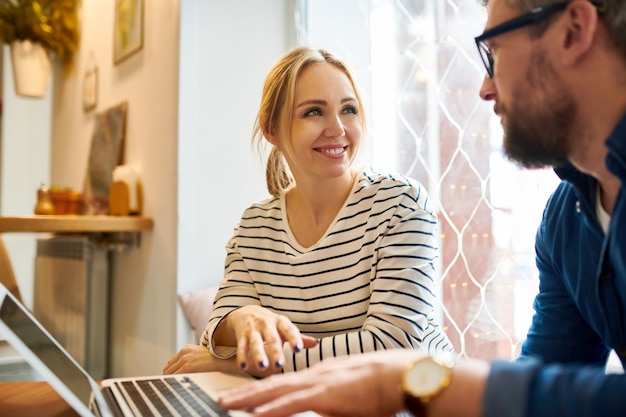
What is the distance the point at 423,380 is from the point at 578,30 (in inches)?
17.5

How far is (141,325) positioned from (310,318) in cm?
120

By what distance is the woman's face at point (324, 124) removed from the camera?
1.28 metres

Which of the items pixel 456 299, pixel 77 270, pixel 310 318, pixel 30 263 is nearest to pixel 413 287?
pixel 310 318

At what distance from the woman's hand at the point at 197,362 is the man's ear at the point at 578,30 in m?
0.74

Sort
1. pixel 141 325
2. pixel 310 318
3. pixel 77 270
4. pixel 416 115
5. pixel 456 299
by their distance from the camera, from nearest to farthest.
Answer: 1. pixel 310 318
2. pixel 456 299
3. pixel 416 115
4. pixel 141 325
5. pixel 77 270

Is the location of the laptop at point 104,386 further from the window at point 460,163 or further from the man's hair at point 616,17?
the window at point 460,163

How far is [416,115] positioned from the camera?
162cm

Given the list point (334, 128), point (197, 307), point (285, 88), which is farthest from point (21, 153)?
point (334, 128)

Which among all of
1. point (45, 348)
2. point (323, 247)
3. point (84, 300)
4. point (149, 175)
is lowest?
point (84, 300)

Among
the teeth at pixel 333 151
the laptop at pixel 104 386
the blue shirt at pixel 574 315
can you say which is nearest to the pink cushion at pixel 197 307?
the teeth at pixel 333 151

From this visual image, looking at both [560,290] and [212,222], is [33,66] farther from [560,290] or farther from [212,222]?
[560,290]

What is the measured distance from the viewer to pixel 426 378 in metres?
0.57

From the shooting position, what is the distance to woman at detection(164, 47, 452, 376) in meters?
1.05

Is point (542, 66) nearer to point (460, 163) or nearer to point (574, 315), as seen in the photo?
point (574, 315)
